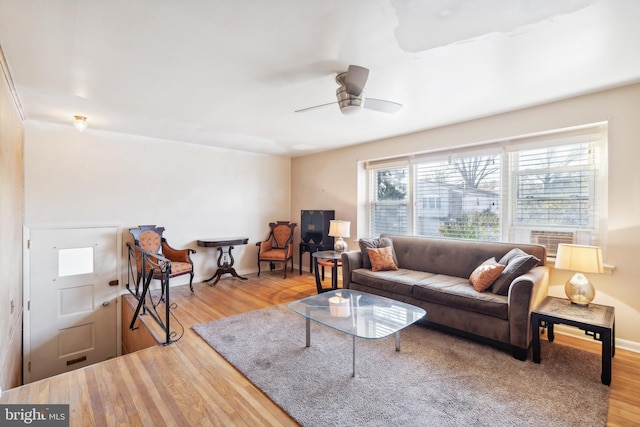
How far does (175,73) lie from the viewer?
97.3 inches

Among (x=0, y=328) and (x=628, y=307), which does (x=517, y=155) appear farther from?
(x=0, y=328)

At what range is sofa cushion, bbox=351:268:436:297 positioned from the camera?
336 centimetres

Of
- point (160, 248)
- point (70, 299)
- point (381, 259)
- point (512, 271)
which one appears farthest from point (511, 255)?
point (70, 299)

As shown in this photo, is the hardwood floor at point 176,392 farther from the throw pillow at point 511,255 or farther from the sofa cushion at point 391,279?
the sofa cushion at point 391,279

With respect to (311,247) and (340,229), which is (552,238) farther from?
(311,247)

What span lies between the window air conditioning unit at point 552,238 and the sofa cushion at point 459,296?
947 millimetres

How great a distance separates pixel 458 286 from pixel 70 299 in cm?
498

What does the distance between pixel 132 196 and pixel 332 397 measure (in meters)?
4.15

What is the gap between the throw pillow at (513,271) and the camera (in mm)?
2785

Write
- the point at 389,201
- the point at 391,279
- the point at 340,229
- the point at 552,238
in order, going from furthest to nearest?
the point at 389,201 < the point at 340,229 < the point at 391,279 < the point at 552,238

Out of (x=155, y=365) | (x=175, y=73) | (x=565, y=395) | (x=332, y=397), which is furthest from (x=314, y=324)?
(x=175, y=73)

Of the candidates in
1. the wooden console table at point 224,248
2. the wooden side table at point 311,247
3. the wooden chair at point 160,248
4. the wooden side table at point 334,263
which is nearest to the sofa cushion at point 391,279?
the wooden side table at point 334,263

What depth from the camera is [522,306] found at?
254 centimetres

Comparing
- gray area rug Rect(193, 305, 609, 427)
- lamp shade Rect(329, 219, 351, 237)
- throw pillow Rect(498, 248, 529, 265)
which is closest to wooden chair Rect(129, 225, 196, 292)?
gray area rug Rect(193, 305, 609, 427)
